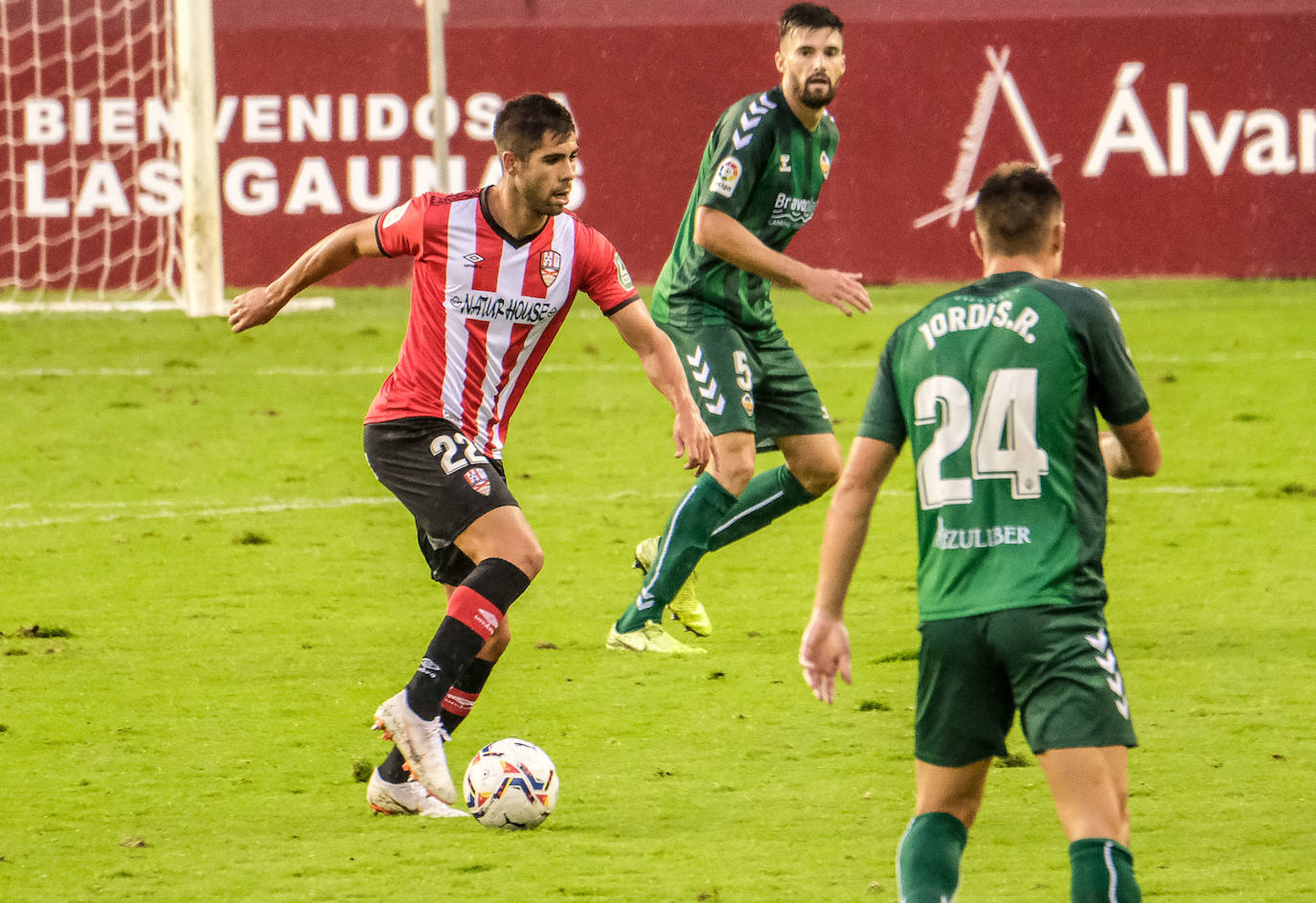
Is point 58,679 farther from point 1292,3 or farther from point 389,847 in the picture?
point 1292,3

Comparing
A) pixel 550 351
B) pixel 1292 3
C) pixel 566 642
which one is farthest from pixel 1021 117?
pixel 566 642

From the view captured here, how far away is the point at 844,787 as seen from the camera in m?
5.44

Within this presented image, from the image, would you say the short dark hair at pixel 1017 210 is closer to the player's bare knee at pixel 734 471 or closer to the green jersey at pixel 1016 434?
the green jersey at pixel 1016 434

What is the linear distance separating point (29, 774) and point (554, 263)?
2114 mm

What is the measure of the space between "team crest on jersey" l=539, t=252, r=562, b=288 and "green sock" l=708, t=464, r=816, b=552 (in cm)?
195

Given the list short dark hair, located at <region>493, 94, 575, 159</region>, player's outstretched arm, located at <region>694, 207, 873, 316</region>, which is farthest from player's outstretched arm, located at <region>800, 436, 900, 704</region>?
player's outstretched arm, located at <region>694, 207, 873, 316</region>

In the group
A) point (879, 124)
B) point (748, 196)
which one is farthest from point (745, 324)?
point (879, 124)

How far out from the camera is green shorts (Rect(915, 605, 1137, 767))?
3469 millimetres

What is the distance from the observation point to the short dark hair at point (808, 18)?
275 inches

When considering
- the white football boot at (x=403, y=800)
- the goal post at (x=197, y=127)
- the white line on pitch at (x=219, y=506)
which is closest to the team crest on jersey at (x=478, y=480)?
the white football boot at (x=403, y=800)

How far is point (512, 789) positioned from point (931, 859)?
67.8 inches

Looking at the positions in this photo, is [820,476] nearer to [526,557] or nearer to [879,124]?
[526,557]

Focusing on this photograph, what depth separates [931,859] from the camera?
11.8 feet

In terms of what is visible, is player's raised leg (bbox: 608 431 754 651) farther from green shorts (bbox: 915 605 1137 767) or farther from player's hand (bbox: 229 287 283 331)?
green shorts (bbox: 915 605 1137 767)
